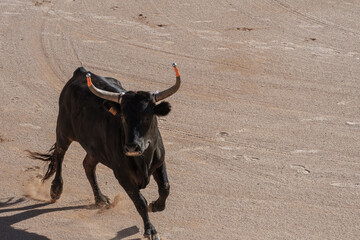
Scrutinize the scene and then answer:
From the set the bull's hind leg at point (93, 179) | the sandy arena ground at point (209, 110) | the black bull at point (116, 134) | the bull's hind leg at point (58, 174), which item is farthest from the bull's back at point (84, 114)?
the sandy arena ground at point (209, 110)

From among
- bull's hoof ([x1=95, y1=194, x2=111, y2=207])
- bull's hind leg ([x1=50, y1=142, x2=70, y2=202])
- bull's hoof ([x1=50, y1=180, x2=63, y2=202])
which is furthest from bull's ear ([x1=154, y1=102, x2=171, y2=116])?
bull's hoof ([x1=50, y1=180, x2=63, y2=202])

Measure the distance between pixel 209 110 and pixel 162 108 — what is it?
438cm

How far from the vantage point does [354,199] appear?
9.74 m

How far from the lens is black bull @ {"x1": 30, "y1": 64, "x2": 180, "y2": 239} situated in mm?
8109

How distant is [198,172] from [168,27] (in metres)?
6.07

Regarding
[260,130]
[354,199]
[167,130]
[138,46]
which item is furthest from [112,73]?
[354,199]

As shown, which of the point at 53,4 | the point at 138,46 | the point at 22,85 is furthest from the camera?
the point at 53,4

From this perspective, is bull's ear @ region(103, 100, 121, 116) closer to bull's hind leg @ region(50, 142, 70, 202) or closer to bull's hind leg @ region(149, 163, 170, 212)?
bull's hind leg @ region(149, 163, 170, 212)

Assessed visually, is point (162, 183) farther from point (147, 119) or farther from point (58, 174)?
point (58, 174)

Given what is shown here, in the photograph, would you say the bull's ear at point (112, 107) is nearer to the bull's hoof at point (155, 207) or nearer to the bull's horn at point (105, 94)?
the bull's horn at point (105, 94)

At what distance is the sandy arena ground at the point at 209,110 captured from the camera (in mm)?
9367

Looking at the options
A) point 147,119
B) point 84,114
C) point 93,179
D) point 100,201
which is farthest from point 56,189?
point 147,119

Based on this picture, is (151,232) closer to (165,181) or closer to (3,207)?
(165,181)

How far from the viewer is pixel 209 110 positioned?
12.5 m
